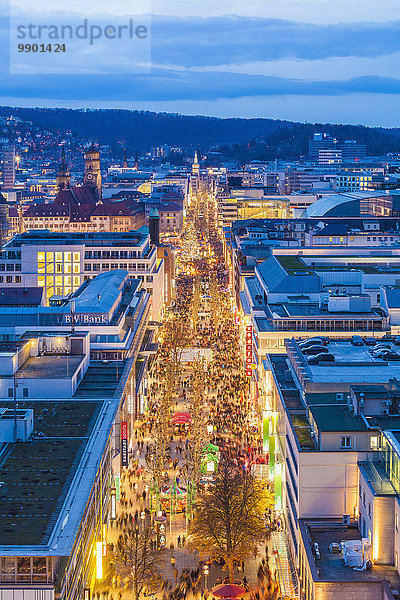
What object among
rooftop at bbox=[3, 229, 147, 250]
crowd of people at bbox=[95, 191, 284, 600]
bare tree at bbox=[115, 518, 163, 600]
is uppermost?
rooftop at bbox=[3, 229, 147, 250]

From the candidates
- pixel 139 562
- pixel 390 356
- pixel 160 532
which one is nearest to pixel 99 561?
pixel 139 562

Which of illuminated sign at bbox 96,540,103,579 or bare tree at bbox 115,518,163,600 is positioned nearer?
bare tree at bbox 115,518,163,600

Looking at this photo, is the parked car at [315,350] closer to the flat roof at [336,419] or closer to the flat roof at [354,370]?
the flat roof at [354,370]

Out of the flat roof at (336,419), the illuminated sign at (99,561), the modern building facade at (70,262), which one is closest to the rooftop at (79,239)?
the modern building facade at (70,262)

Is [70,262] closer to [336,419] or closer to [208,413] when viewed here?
[208,413]

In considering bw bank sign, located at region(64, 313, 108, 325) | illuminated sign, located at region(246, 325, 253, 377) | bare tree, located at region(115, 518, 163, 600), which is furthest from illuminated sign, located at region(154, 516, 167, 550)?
illuminated sign, located at region(246, 325, 253, 377)

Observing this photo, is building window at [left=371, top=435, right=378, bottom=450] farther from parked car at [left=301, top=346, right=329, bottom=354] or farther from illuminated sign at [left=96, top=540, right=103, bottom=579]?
parked car at [left=301, top=346, right=329, bottom=354]

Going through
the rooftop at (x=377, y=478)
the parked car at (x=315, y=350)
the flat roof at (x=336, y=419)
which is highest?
the parked car at (x=315, y=350)
